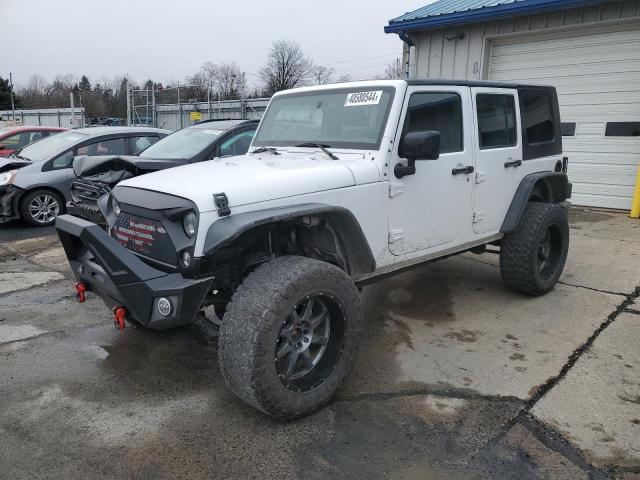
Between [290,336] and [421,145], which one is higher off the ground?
[421,145]

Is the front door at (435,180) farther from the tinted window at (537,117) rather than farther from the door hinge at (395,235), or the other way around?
the tinted window at (537,117)

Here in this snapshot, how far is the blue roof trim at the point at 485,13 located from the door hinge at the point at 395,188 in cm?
655

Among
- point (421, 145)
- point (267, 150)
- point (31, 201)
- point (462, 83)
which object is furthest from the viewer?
point (31, 201)

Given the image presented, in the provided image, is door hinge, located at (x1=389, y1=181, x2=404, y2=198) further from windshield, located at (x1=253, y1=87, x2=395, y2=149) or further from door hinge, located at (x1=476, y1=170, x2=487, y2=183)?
door hinge, located at (x1=476, y1=170, x2=487, y2=183)

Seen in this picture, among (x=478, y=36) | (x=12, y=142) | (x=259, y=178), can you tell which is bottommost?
(x=259, y=178)

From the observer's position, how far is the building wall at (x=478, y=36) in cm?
834

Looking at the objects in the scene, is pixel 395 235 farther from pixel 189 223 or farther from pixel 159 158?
pixel 159 158

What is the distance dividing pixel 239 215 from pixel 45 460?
1.58 m

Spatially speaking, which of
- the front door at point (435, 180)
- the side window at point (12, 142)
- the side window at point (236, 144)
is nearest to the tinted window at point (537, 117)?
the front door at point (435, 180)

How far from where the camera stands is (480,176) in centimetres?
429

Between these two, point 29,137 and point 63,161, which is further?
point 29,137

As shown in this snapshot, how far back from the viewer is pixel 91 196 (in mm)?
4266

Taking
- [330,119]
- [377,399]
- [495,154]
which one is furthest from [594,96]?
[377,399]

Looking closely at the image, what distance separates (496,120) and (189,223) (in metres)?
2.96
